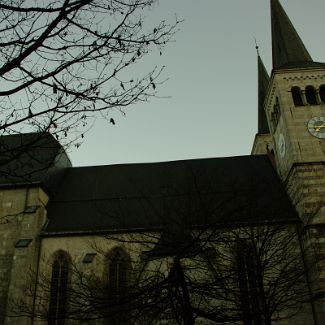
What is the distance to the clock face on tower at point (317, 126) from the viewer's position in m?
19.8

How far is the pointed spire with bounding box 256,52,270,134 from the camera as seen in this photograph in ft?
94.8

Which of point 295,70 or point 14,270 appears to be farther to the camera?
point 295,70

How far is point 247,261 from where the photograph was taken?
10.4 m

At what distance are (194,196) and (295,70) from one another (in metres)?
14.9

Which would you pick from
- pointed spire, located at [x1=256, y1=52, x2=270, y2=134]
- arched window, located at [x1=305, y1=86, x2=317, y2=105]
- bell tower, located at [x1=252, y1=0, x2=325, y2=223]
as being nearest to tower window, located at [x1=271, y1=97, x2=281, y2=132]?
bell tower, located at [x1=252, y1=0, x2=325, y2=223]

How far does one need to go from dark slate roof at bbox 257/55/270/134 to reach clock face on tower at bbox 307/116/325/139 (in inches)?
318

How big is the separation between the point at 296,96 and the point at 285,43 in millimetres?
4357

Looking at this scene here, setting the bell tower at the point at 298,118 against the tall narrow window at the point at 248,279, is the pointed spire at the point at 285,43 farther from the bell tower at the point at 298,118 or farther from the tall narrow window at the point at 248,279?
the tall narrow window at the point at 248,279

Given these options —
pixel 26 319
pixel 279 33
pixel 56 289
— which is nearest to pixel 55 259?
pixel 56 289

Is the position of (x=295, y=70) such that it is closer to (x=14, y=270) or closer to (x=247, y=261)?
(x=247, y=261)

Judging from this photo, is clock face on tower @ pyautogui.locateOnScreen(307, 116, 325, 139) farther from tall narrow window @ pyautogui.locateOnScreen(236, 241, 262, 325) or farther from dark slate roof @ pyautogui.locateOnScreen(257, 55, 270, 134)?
tall narrow window @ pyautogui.locateOnScreen(236, 241, 262, 325)

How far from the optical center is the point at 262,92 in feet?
104

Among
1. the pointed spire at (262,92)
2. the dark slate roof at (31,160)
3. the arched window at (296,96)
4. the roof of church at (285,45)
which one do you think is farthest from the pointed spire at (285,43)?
the dark slate roof at (31,160)

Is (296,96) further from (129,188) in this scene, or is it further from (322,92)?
(129,188)
